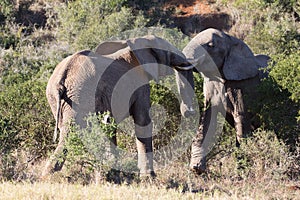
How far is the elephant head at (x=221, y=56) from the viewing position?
8672 millimetres

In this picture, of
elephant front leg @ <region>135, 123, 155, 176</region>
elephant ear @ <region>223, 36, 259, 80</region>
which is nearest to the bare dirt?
elephant ear @ <region>223, 36, 259, 80</region>

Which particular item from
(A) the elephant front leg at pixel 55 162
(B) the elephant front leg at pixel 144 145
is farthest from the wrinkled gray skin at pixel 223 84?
(A) the elephant front leg at pixel 55 162

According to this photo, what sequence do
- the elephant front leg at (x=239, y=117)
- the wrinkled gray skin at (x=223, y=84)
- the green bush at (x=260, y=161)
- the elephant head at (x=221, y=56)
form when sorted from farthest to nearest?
the elephant front leg at (x=239, y=117) < the wrinkled gray skin at (x=223, y=84) < the elephant head at (x=221, y=56) < the green bush at (x=260, y=161)

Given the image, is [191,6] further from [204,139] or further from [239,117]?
[204,139]

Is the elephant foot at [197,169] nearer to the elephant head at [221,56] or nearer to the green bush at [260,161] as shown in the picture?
the green bush at [260,161]

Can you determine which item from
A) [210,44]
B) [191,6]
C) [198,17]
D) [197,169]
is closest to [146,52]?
[210,44]

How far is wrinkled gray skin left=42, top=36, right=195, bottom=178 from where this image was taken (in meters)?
7.00

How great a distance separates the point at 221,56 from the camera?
29.3 ft

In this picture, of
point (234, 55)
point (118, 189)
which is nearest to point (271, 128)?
point (234, 55)

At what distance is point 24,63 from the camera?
16547 mm

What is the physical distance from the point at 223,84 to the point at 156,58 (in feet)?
4.23

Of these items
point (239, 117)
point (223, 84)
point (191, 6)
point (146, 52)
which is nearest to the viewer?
point (146, 52)

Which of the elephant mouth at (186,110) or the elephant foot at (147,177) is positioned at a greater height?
the elephant mouth at (186,110)

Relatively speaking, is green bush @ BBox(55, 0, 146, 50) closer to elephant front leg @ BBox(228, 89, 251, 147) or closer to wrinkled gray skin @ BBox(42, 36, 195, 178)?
elephant front leg @ BBox(228, 89, 251, 147)
